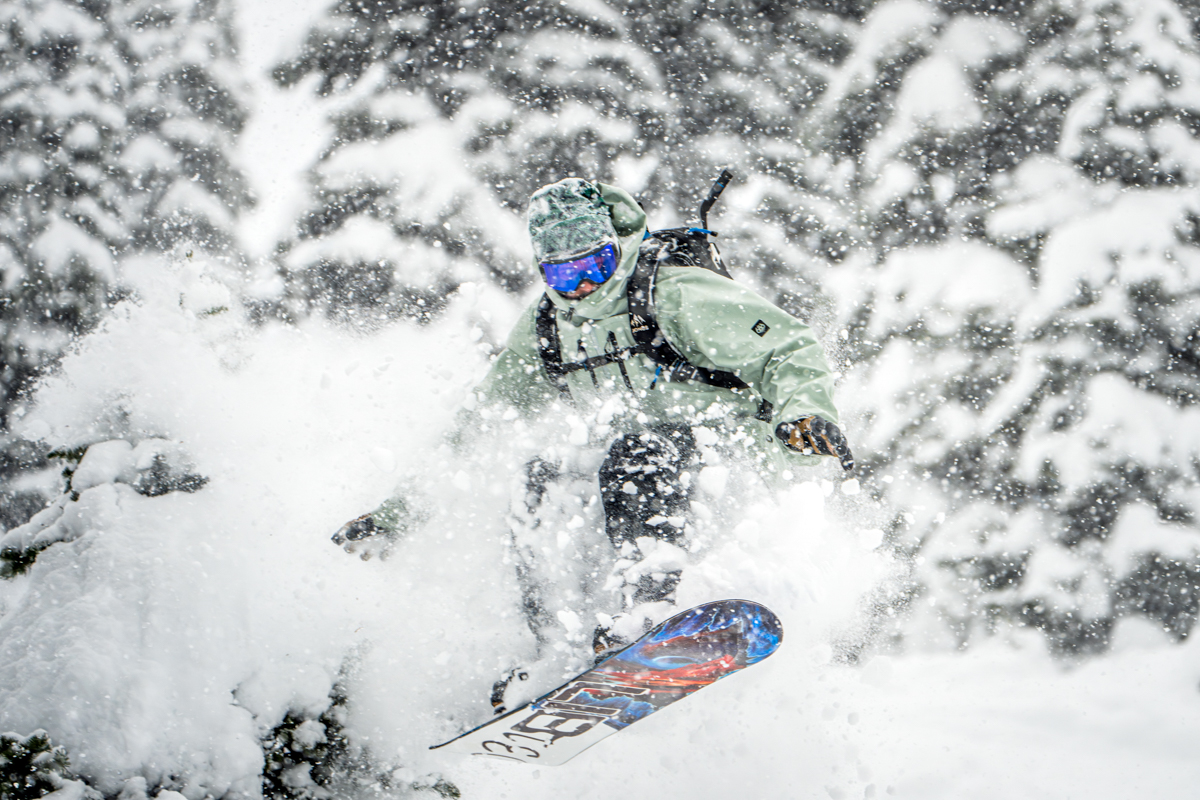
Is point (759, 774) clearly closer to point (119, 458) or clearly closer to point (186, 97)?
point (119, 458)

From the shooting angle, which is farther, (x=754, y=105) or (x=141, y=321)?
(x=754, y=105)

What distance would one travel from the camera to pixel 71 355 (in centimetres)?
361

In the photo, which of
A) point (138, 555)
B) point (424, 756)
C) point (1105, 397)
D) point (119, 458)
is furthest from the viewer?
point (1105, 397)

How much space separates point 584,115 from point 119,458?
4.32m

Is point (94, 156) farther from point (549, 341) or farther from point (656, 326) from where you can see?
point (656, 326)

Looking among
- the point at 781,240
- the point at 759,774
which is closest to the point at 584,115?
the point at 781,240

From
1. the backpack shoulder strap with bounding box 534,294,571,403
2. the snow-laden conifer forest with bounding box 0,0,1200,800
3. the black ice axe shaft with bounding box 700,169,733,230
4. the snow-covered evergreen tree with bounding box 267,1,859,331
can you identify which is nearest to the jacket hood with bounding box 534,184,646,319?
the backpack shoulder strap with bounding box 534,294,571,403

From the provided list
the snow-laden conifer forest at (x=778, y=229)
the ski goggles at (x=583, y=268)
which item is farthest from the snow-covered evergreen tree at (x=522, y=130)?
the ski goggles at (x=583, y=268)

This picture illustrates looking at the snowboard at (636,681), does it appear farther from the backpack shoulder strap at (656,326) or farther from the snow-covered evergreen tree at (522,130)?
the snow-covered evergreen tree at (522,130)

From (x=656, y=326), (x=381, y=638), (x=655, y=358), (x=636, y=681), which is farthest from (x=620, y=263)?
(x=381, y=638)

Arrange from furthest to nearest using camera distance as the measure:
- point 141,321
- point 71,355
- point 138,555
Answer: point 141,321, point 71,355, point 138,555

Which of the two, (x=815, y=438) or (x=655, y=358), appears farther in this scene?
(x=655, y=358)

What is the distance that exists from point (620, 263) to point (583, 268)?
0.17 metres

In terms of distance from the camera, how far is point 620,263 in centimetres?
254
